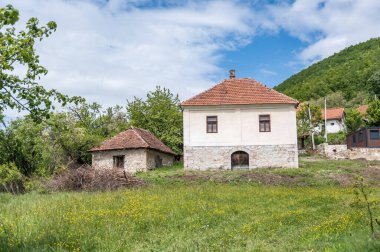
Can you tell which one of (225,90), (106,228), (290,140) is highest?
(225,90)

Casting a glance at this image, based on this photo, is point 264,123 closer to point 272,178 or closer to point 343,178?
point 272,178

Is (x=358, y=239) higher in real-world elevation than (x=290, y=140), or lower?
lower

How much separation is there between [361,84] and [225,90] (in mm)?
63585

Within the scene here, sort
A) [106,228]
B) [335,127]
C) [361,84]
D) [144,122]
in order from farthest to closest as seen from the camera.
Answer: [361,84]
[335,127]
[144,122]
[106,228]

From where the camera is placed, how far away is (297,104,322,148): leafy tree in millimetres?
Result: 53125

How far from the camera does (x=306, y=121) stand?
56688mm

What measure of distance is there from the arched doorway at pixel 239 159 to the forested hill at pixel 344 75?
57.3m

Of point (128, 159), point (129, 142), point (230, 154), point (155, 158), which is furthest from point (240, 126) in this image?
point (128, 159)

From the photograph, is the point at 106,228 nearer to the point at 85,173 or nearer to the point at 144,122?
the point at 85,173

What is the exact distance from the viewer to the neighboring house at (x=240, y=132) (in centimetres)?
3072

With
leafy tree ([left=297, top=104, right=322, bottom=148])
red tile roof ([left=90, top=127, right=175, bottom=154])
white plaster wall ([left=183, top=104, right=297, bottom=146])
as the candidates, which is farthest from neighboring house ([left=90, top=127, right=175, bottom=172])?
leafy tree ([left=297, top=104, right=322, bottom=148])

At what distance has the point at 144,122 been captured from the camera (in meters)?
46.2

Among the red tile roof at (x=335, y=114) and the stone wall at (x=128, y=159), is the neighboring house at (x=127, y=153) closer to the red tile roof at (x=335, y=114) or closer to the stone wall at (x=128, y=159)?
the stone wall at (x=128, y=159)

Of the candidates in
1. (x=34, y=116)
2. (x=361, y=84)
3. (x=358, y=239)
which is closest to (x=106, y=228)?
(x=34, y=116)
